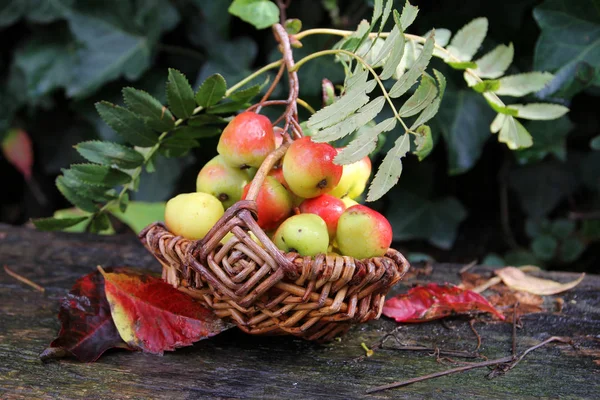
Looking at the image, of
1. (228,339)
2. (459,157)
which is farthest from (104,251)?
(459,157)

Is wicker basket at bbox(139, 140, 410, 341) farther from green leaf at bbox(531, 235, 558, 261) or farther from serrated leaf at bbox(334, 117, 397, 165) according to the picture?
green leaf at bbox(531, 235, 558, 261)

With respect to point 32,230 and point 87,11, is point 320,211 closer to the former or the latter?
point 32,230

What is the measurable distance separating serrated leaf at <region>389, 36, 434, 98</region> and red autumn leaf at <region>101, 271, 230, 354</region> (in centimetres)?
43

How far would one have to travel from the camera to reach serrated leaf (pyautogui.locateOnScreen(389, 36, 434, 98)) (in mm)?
764

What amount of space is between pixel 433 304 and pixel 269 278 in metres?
0.38

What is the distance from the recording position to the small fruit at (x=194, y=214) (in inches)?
33.9

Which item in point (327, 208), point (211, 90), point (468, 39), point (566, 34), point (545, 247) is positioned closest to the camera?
point (327, 208)

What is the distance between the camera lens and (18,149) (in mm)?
2297

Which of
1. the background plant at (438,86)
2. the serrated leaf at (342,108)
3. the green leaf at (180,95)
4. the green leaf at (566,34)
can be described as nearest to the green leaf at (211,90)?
the green leaf at (180,95)

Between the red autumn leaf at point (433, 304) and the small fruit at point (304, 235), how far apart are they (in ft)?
0.90

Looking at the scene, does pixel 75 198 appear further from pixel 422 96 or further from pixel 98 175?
pixel 422 96

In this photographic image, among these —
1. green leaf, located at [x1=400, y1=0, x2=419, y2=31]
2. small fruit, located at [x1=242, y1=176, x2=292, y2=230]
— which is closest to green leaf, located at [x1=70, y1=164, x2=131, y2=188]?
small fruit, located at [x1=242, y1=176, x2=292, y2=230]

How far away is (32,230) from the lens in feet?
4.89

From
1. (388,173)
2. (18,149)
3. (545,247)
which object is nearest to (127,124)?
(388,173)
